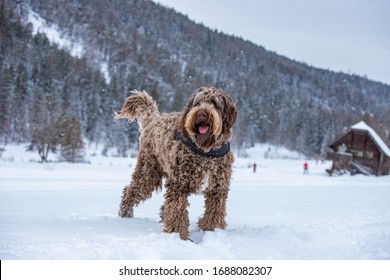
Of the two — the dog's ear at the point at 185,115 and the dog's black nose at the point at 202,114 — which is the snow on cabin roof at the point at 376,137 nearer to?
the dog's ear at the point at 185,115

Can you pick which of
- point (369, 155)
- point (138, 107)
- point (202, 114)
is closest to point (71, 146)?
point (369, 155)

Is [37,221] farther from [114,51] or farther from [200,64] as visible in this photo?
[200,64]

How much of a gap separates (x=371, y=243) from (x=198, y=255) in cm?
236

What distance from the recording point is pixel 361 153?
43.3 meters

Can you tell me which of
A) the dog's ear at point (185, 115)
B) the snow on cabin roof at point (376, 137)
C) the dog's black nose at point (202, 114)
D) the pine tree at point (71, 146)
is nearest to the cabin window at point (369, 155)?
the snow on cabin roof at point (376, 137)

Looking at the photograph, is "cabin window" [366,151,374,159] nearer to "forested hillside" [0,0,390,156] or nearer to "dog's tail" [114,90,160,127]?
"forested hillside" [0,0,390,156]

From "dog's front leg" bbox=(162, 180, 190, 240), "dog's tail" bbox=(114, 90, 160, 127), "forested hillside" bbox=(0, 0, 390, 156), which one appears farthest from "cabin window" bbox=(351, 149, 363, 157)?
"dog's front leg" bbox=(162, 180, 190, 240)

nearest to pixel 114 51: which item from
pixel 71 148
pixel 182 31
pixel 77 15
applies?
pixel 77 15

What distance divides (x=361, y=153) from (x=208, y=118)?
142 ft

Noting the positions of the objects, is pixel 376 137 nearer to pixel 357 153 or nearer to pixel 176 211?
pixel 357 153

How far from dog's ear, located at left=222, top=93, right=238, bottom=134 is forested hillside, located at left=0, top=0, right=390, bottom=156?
33.2 meters

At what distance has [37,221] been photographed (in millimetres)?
5285

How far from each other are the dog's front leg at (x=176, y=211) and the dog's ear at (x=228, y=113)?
986 millimetres

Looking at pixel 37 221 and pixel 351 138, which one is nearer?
pixel 37 221
